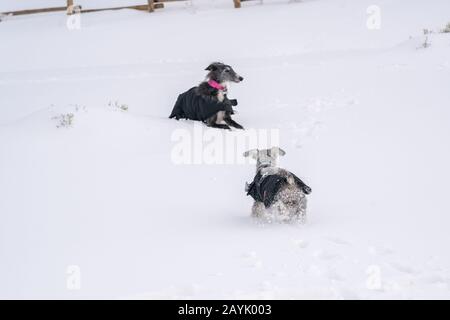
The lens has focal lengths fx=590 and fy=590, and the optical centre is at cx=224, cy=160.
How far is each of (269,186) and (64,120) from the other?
3681 mm

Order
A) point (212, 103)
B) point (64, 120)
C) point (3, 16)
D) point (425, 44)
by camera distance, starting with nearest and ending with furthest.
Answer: point (64, 120) < point (212, 103) < point (425, 44) < point (3, 16)

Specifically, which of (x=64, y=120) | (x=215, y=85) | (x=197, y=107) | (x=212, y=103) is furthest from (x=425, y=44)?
(x=64, y=120)

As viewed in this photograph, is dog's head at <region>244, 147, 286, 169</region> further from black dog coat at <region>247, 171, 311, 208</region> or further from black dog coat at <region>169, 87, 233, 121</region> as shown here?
black dog coat at <region>169, 87, 233, 121</region>

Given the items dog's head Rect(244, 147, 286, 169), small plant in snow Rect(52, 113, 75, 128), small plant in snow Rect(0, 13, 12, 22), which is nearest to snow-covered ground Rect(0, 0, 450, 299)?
small plant in snow Rect(52, 113, 75, 128)

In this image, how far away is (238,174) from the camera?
6.81 m

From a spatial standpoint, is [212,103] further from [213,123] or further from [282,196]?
[282,196]

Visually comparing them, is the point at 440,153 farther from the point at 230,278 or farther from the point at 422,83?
the point at 230,278

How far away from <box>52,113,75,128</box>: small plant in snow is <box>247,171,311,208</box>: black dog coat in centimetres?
335

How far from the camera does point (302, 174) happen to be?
21.7 feet

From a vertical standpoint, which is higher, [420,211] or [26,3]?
[26,3]

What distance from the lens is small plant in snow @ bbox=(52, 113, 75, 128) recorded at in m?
7.62

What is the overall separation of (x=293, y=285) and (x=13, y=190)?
350 cm

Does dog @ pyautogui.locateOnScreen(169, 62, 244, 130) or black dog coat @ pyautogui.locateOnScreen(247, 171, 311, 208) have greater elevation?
dog @ pyautogui.locateOnScreen(169, 62, 244, 130)
